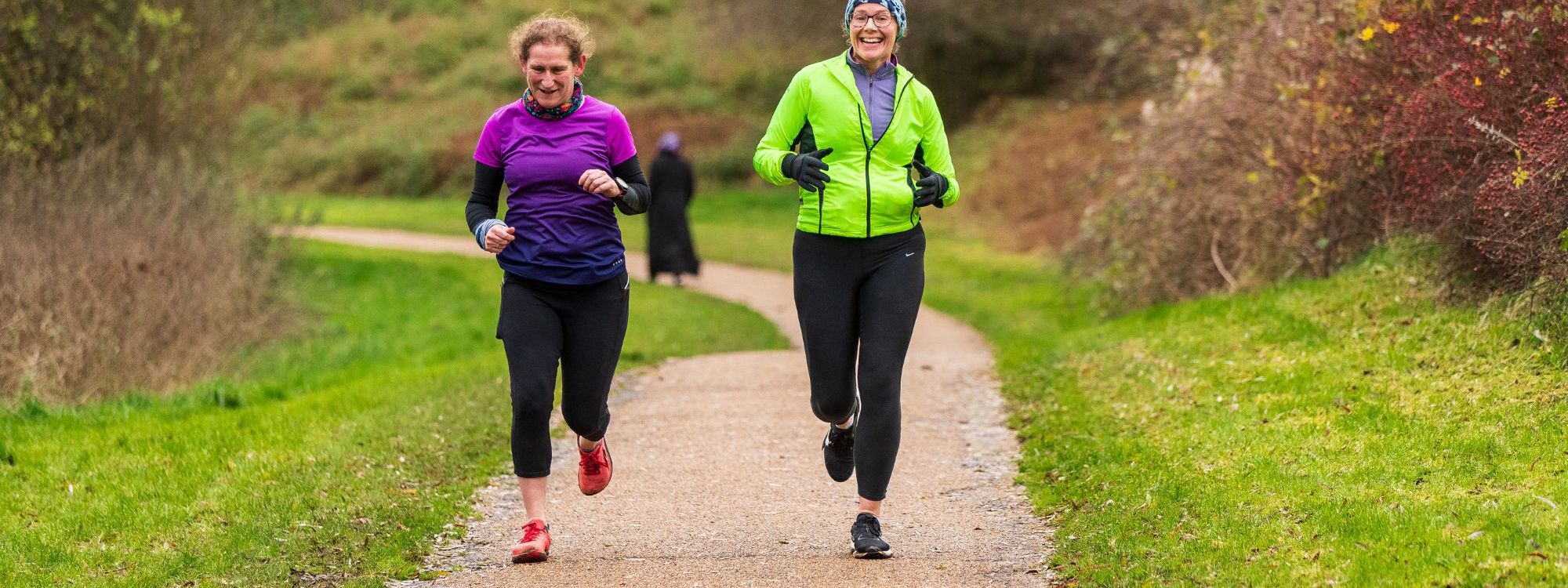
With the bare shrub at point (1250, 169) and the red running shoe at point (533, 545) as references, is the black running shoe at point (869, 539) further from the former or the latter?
the bare shrub at point (1250, 169)

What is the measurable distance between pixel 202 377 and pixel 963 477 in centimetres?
798

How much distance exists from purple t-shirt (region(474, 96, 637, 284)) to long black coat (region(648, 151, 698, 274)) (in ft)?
43.1

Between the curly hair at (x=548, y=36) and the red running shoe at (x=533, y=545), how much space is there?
1.78 metres

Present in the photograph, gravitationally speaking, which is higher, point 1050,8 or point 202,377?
point 1050,8

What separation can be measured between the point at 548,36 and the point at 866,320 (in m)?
1.56

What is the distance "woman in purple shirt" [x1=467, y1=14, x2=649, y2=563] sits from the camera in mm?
5609

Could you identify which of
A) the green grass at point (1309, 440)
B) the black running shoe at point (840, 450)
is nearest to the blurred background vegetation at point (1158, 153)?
the green grass at point (1309, 440)

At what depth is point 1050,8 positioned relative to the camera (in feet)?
102

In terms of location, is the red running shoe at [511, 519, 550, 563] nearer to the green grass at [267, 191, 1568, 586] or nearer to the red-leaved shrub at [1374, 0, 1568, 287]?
the green grass at [267, 191, 1568, 586]

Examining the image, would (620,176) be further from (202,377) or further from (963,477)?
(202,377)

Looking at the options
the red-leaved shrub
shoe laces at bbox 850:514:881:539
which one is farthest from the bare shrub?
shoe laces at bbox 850:514:881:539

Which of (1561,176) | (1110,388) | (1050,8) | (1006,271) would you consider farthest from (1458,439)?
(1050,8)

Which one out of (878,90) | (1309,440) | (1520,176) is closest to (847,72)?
(878,90)

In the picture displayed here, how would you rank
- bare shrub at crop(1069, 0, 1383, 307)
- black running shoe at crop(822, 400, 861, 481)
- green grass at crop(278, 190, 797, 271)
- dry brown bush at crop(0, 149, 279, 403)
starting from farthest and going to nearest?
green grass at crop(278, 190, 797, 271), dry brown bush at crop(0, 149, 279, 403), bare shrub at crop(1069, 0, 1383, 307), black running shoe at crop(822, 400, 861, 481)
